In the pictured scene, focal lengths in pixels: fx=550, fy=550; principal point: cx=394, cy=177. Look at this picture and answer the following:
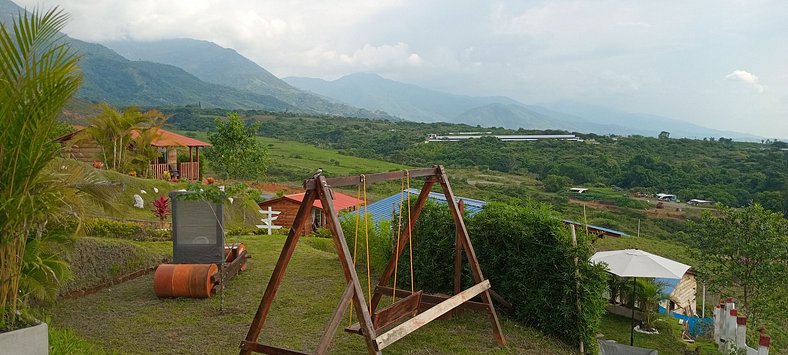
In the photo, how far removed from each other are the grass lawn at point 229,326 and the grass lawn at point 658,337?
4.16 m

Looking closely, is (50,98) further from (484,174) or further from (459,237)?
(484,174)

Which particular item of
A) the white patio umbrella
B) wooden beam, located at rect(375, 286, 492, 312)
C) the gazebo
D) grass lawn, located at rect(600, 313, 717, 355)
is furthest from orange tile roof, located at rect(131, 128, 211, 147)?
the white patio umbrella

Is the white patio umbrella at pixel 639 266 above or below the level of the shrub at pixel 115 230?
above

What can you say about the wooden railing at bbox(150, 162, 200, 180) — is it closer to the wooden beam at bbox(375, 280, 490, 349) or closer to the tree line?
the tree line

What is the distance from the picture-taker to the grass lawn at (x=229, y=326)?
714cm

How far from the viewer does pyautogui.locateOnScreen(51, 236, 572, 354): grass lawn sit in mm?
7141

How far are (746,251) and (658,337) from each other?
480 centimetres

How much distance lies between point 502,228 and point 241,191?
15.0 feet

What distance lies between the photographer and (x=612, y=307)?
12820 mm

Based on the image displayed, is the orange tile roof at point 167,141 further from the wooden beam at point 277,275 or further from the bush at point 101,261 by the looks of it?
the wooden beam at point 277,275

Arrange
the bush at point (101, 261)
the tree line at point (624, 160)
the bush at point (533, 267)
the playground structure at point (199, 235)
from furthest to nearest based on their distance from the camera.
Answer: the tree line at point (624, 160) < the playground structure at point (199, 235) < the bush at point (101, 261) < the bush at point (533, 267)

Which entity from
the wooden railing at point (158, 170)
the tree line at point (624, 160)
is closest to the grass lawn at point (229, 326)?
the wooden railing at point (158, 170)

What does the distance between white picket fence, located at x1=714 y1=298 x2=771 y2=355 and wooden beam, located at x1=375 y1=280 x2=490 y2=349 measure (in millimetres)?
5142

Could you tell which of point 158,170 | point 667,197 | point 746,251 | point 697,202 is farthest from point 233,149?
point 667,197
